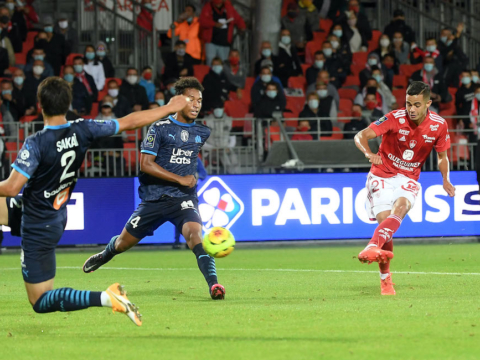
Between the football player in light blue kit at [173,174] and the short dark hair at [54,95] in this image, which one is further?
the football player in light blue kit at [173,174]

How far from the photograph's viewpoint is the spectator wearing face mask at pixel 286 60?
22.0 metres

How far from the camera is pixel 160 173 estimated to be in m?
9.38

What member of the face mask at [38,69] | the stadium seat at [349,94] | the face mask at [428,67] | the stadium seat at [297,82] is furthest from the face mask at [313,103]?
the face mask at [38,69]

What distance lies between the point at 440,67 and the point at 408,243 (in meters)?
7.12

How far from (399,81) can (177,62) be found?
18.7 ft

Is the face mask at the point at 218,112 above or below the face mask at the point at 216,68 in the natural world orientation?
below

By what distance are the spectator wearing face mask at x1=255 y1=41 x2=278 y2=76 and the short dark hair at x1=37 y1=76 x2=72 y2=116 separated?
15.1 meters

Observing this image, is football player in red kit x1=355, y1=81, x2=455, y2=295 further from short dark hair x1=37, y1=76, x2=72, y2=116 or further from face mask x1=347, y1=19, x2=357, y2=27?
face mask x1=347, y1=19, x2=357, y2=27

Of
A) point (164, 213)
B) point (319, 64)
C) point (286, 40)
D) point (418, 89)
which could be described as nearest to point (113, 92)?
point (286, 40)

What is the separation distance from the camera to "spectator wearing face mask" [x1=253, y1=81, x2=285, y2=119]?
64.1 feet

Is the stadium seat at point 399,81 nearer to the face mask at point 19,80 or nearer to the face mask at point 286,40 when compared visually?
the face mask at point 286,40

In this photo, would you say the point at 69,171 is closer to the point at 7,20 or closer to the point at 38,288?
the point at 38,288

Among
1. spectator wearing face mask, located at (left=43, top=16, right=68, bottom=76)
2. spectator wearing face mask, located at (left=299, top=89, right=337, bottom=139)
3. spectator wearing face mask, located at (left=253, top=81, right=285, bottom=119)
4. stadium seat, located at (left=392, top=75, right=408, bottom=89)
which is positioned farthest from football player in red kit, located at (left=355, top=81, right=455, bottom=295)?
stadium seat, located at (left=392, top=75, right=408, bottom=89)

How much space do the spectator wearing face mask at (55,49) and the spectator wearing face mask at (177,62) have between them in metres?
2.35
